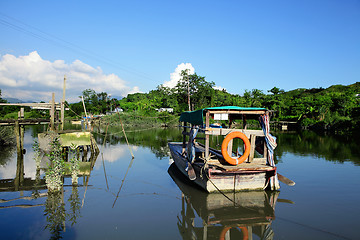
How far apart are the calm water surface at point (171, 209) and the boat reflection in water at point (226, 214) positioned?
0.02 meters

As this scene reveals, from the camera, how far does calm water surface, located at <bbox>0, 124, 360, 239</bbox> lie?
6.06 meters

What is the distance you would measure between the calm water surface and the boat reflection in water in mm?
24

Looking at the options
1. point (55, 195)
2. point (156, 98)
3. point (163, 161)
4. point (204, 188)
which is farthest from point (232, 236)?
point (156, 98)

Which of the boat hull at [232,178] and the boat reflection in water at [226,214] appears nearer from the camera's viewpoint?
the boat reflection in water at [226,214]

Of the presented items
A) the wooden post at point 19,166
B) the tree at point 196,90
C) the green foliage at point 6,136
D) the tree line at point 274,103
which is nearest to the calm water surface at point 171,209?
the wooden post at point 19,166

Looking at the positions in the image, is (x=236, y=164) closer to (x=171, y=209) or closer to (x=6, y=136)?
(x=171, y=209)

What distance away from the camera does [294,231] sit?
6.11 m

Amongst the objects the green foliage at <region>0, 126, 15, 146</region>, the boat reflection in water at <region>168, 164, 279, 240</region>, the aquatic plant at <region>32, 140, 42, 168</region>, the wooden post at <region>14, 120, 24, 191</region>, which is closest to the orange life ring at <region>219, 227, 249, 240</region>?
the boat reflection in water at <region>168, 164, 279, 240</region>

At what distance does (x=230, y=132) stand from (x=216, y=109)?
94 centimetres

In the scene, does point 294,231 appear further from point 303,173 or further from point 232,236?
point 303,173

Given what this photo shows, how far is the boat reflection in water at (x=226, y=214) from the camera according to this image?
6.09 metres

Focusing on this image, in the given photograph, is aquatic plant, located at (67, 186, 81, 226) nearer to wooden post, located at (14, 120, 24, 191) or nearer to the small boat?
wooden post, located at (14, 120, 24, 191)

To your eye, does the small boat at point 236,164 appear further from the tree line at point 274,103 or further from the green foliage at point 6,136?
the tree line at point 274,103

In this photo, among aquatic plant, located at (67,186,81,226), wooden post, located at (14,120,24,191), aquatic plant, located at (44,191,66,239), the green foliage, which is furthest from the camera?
the green foliage
